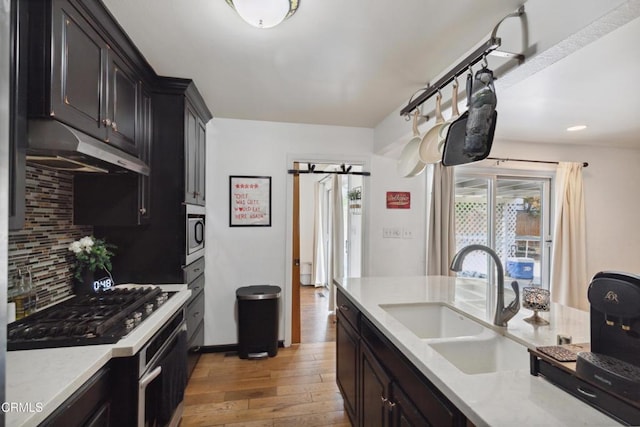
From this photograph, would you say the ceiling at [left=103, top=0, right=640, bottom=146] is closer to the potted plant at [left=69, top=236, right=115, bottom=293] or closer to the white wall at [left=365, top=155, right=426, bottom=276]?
the white wall at [left=365, top=155, right=426, bottom=276]

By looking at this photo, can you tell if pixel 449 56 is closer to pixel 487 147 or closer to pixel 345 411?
pixel 487 147

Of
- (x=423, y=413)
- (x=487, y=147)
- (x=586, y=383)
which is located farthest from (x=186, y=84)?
(x=586, y=383)

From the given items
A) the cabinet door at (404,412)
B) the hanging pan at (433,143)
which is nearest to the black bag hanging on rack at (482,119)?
the hanging pan at (433,143)

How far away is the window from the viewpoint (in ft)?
12.0

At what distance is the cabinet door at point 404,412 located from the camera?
1.03 m

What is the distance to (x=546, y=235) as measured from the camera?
3.78m

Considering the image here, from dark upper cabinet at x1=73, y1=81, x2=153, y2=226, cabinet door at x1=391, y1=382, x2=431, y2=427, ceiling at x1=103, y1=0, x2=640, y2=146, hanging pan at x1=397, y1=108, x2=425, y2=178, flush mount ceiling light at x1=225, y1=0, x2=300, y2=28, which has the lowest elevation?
cabinet door at x1=391, y1=382, x2=431, y2=427

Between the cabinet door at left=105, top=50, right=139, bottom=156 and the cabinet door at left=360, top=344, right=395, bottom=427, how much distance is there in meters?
1.84

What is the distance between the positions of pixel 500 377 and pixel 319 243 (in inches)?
183

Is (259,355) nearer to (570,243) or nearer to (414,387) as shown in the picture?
(414,387)

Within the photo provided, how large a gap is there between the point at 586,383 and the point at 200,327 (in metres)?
2.74

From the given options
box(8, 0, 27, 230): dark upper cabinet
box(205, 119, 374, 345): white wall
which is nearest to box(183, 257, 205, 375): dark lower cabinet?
box(205, 119, 374, 345): white wall

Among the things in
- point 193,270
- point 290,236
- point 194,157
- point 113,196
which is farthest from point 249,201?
point 113,196

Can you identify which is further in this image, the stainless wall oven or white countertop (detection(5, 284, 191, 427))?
the stainless wall oven
